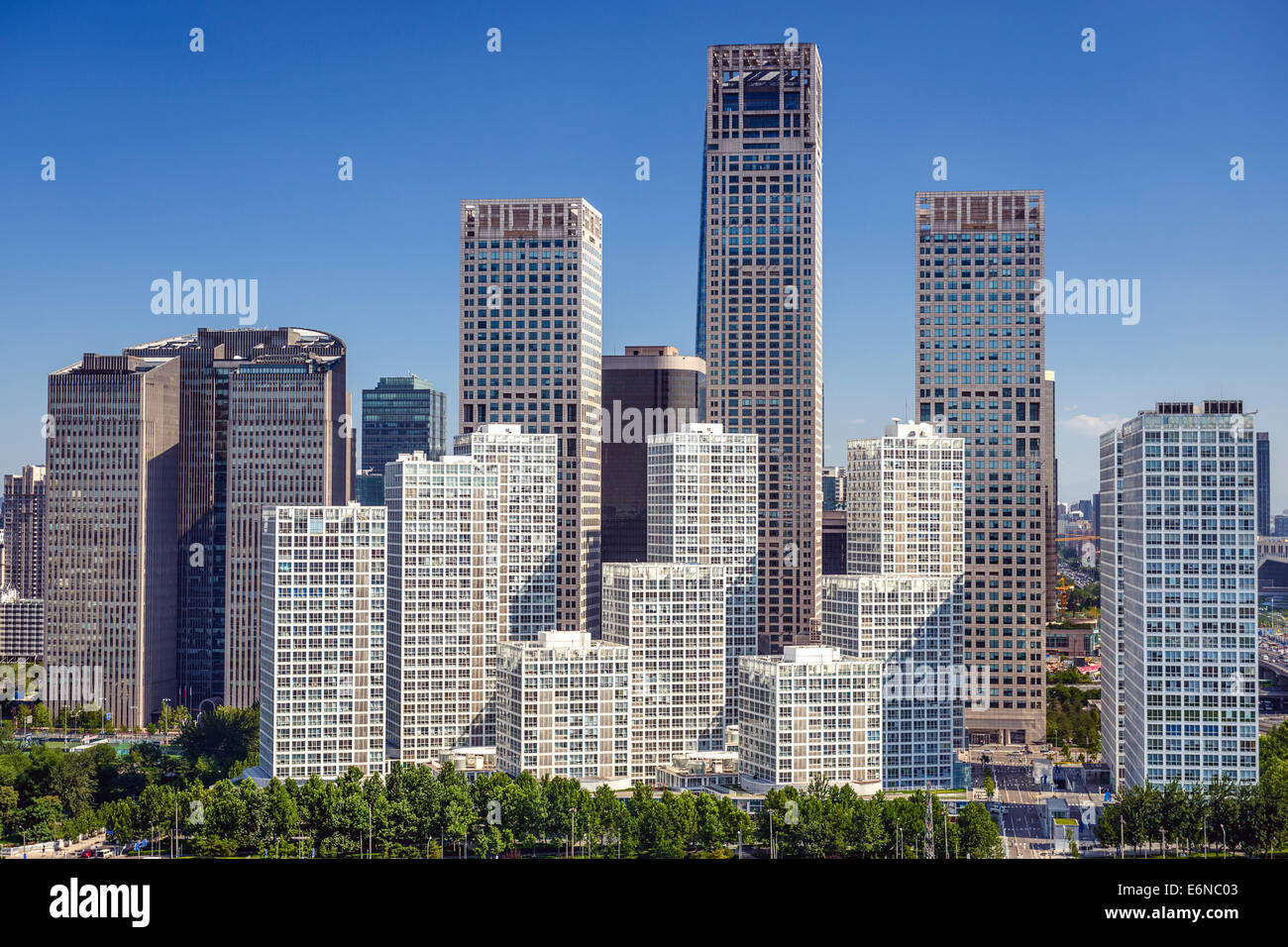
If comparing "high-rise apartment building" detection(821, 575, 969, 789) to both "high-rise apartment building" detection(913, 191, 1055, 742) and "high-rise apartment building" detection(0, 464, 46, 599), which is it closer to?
"high-rise apartment building" detection(913, 191, 1055, 742)

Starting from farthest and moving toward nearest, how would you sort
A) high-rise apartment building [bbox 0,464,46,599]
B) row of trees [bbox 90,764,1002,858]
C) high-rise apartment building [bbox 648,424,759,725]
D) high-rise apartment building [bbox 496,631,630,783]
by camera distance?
1. high-rise apartment building [bbox 0,464,46,599]
2. high-rise apartment building [bbox 648,424,759,725]
3. high-rise apartment building [bbox 496,631,630,783]
4. row of trees [bbox 90,764,1002,858]

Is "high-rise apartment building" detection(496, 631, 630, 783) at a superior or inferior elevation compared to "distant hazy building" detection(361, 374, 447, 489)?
inferior

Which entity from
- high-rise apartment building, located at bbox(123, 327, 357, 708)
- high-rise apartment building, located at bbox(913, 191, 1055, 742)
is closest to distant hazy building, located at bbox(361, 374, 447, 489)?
high-rise apartment building, located at bbox(123, 327, 357, 708)

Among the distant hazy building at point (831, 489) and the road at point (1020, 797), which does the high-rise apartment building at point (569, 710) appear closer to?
the road at point (1020, 797)

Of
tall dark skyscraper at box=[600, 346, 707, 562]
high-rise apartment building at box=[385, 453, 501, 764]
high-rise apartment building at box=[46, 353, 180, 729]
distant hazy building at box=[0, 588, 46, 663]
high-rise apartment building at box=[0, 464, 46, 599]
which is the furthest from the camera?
high-rise apartment building at box=[0, 464, 46, 599]

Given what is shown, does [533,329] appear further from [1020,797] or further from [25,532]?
[25,532]

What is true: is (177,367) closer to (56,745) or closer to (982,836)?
(56,745)
